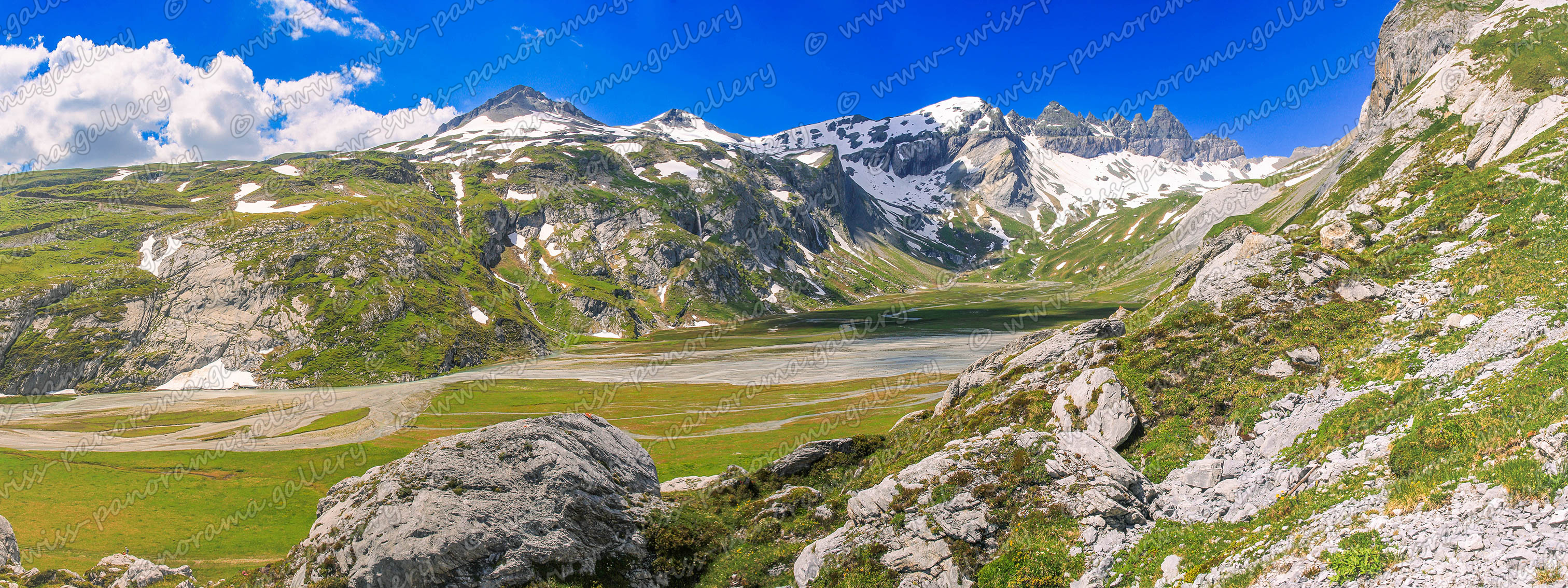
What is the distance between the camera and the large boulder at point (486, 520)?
57.1ft

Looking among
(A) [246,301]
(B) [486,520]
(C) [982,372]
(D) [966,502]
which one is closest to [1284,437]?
(D) [966,502]

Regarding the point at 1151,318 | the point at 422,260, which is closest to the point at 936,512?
the point at 1151,318

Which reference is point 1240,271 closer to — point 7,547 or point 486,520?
point 486,520

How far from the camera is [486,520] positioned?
18281 mm

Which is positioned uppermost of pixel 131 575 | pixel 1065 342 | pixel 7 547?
pixel 7 547

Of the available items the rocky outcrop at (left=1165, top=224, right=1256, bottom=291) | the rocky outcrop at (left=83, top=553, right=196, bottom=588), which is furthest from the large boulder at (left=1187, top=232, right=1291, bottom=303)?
the rocky outcrop at (left=83, top=553, right=196, bottom=588)

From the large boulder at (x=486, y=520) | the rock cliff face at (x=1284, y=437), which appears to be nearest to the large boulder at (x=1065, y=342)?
the rock cliff face at (x=1284, y=437)

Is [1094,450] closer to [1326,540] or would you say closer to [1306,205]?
[1326,540]

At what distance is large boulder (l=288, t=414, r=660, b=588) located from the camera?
17.4 metres

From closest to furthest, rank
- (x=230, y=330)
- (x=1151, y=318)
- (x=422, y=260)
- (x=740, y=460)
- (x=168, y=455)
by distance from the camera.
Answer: (x=1151, y=318) → (x=740, y=460) → (x=168, y=455) → (x=230, y=330) → (x=422, y=260)

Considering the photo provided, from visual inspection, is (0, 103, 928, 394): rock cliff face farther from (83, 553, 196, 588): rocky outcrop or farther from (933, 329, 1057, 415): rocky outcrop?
(933, 329, 1057, 415): rocky outcrop

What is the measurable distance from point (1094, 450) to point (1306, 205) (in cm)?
15516

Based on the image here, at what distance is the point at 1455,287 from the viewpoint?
2119cm

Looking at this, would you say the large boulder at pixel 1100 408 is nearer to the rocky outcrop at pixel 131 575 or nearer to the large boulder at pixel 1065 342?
the large boulder at pixel 1065 342
